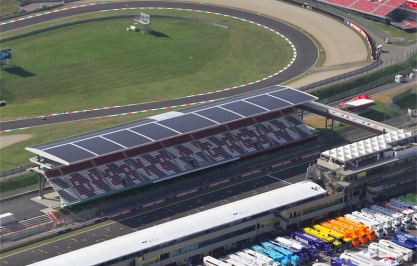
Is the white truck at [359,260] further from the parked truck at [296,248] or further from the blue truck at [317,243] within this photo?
the parked truck at [296,248]

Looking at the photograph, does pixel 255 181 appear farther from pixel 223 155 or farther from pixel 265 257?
pixel 265 257

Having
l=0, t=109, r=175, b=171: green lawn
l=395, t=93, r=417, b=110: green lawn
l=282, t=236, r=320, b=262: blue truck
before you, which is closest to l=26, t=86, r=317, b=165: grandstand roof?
l=0, t=109, r=175, b=171: green lawn

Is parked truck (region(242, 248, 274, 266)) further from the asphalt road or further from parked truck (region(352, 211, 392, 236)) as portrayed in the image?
parked truck (region(352, 211, 392, 236))

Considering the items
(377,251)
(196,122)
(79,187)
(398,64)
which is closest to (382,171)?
(377,251)

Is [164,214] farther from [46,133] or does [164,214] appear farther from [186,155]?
[46,133]

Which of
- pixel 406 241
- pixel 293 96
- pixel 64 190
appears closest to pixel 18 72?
pixel 293 96

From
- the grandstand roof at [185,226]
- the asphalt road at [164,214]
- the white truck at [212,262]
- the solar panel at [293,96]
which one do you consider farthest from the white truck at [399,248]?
the solar panel at [293,96]
